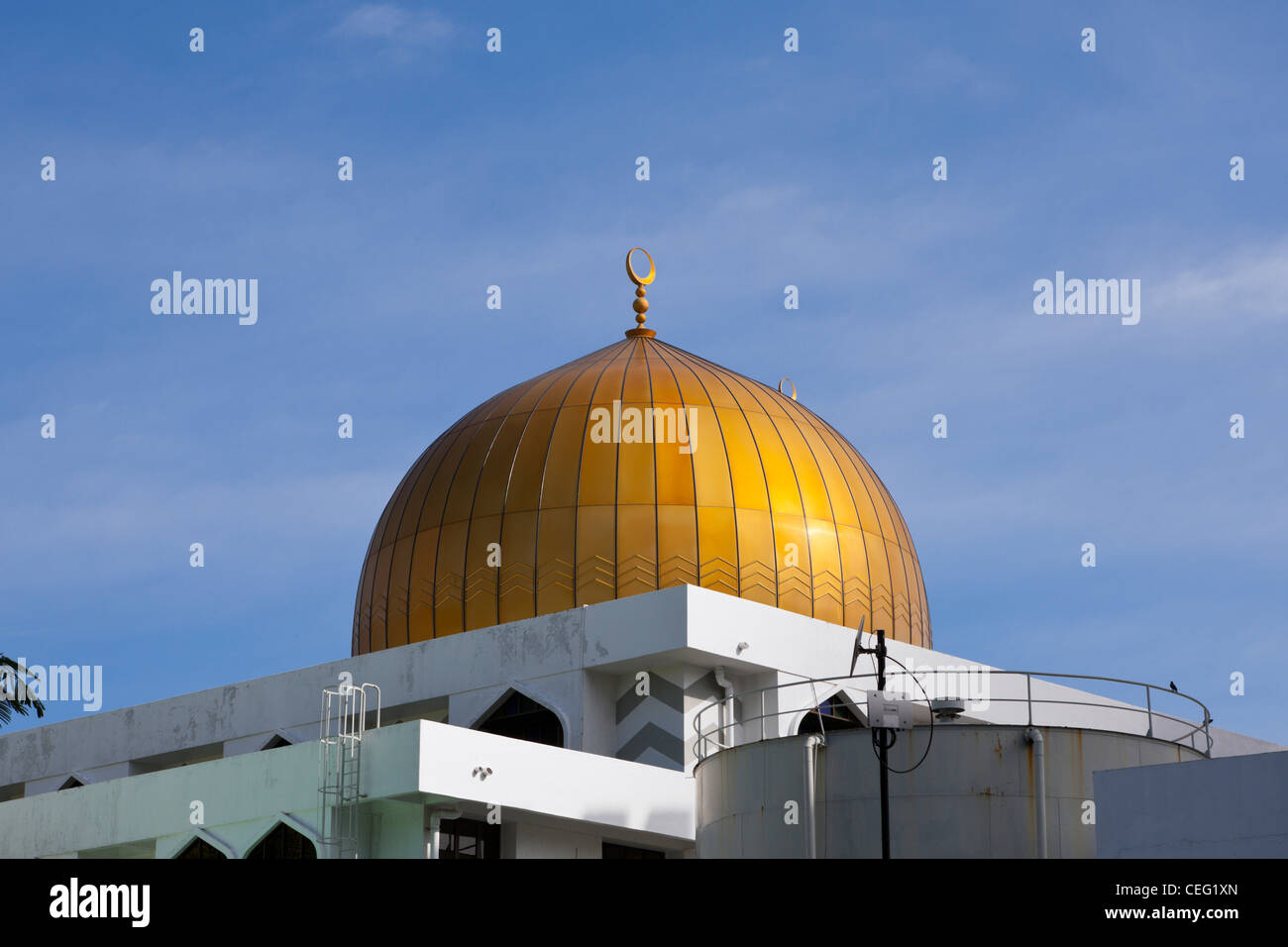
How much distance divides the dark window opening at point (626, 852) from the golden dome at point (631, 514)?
4016 mm

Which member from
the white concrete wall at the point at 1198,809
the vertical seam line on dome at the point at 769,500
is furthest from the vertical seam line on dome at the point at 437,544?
the white concrete wall at the point at 1198,809

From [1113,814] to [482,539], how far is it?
43.9 ft

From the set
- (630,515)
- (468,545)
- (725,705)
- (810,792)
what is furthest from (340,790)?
(630,515)

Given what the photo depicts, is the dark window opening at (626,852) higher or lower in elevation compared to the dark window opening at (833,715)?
lower

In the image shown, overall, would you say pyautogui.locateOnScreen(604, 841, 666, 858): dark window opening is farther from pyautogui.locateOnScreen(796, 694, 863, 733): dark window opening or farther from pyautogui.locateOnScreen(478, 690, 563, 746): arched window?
pyautogui.locateOnScreen(796, 694, 863, 733): dark window opening

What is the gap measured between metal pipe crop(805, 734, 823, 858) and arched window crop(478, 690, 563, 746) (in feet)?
19.6

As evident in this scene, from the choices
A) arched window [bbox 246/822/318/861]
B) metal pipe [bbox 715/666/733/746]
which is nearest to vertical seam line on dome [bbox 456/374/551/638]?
metal pipe [bbox 715/666/733/746]

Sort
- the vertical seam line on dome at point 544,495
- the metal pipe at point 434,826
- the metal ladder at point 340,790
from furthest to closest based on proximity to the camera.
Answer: the vertical seam line on dome at point 544,495, the metal pipe at point 434,826, the metal ladder at point 340,790

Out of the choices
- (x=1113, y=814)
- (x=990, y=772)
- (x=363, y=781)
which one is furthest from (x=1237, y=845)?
(x=363, y=781)

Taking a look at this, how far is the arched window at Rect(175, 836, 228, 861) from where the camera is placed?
80.3 feet

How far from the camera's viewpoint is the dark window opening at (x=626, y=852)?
25391 millimetres

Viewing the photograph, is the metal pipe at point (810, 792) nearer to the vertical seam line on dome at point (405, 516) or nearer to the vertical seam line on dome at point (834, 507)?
the vertical seam line on dome at point (834, 507)

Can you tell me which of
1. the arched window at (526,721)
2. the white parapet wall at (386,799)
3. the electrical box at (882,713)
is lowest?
the white parapet wall at (386,799)

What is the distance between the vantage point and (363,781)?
23.0 metres
